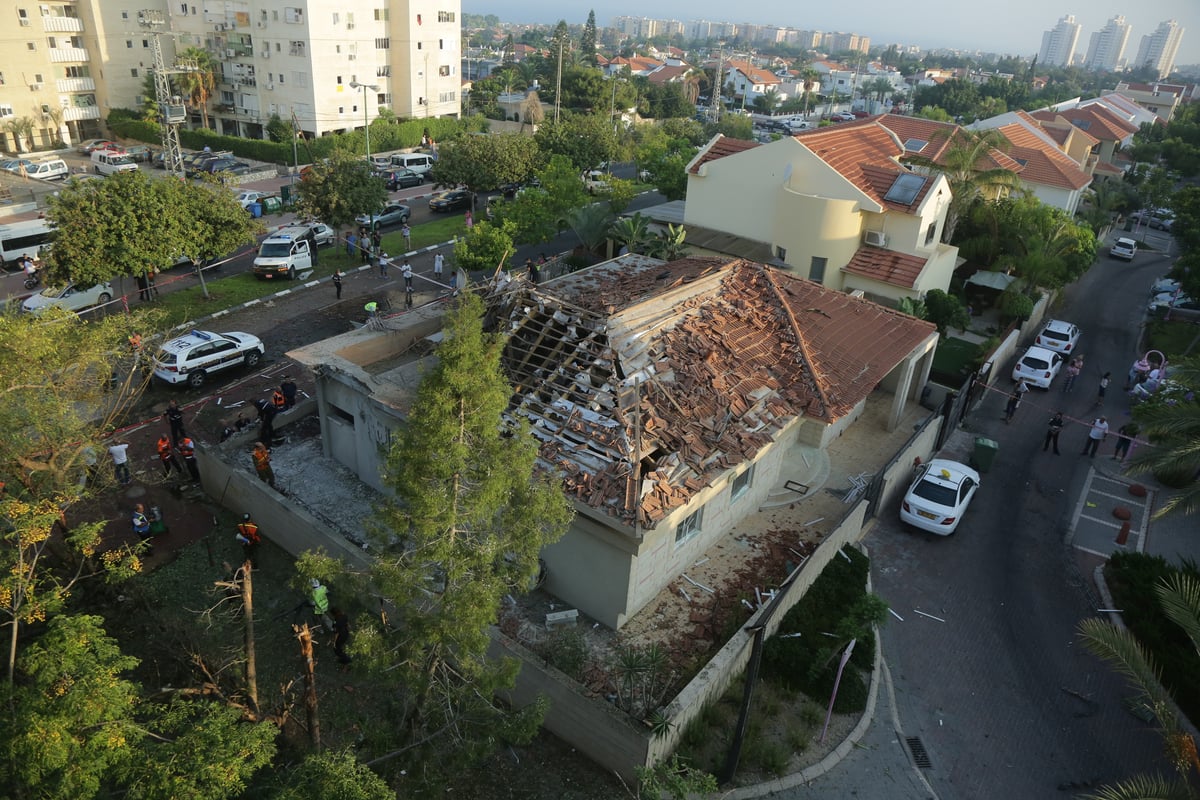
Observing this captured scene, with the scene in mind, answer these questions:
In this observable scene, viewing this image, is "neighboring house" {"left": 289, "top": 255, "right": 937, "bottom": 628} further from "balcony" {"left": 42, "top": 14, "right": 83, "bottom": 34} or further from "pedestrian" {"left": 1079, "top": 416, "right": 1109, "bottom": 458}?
"balcony" {"left": 42, "top": 14, "right": 83, "bottom": 34}

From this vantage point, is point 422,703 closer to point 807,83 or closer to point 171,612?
point 171,612

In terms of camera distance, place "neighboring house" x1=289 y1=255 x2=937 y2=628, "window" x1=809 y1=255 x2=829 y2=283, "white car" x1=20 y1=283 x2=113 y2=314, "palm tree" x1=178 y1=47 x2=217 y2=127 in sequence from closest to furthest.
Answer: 1. "neighboring house" x1=289 y1=255 x2=937 y2=628
2. "white car" x1=20 y1=283 x2=113 y2=314
3. "window" x1=809 y1=255 x2=829 y2=283
4. "palm tree" x1=178 y1=47 x2=217 y2=127

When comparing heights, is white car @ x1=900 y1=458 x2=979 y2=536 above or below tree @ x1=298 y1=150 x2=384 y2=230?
below

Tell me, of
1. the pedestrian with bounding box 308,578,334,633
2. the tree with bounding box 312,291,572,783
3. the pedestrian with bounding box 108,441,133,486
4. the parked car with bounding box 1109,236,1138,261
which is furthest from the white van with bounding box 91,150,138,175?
the parked car with bounding box 1109,236,1138,261

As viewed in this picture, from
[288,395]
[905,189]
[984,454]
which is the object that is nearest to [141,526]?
[288,395]

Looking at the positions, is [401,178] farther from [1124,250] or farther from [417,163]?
[1124,250]

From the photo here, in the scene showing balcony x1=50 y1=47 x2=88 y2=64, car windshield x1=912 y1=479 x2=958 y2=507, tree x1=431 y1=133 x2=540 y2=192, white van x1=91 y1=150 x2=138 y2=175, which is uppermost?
balcony x1=50 y1=47 x2=88 y2=64

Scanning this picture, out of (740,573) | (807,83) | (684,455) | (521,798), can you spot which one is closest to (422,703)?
(521,798)
